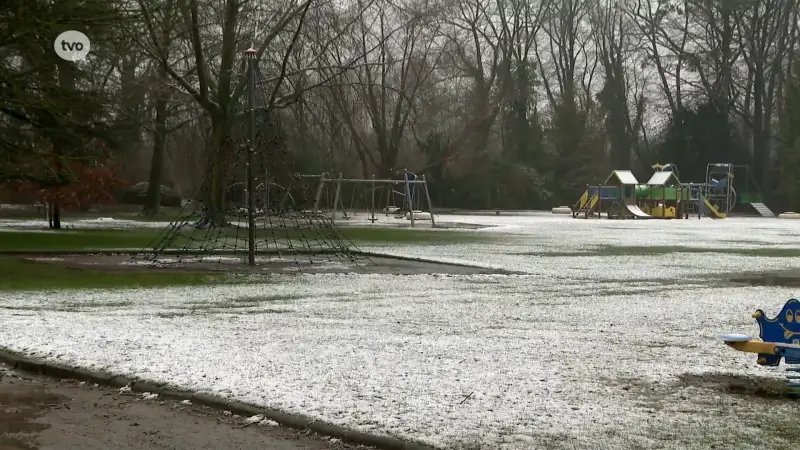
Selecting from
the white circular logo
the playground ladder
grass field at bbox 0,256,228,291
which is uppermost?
the white circular logo

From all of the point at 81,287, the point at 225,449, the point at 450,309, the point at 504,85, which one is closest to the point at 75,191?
the point at 81,287

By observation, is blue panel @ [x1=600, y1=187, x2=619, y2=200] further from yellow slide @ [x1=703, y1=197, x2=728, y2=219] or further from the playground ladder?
the playground ladder

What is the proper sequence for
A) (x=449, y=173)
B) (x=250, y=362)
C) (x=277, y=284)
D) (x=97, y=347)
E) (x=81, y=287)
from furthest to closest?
(x=449, y=173) → (x=277, y=284) → (x=81, y=287) → (x=97, y=347) → (x=250, y=362)

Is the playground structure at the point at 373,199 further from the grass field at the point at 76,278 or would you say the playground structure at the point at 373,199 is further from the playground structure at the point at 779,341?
the playground structure at the point at 779,341

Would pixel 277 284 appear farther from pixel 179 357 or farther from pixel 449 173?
pixel 449 173

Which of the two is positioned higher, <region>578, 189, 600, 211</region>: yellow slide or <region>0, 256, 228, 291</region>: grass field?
<region>578, 189, 600, 211</region>: yellow slide

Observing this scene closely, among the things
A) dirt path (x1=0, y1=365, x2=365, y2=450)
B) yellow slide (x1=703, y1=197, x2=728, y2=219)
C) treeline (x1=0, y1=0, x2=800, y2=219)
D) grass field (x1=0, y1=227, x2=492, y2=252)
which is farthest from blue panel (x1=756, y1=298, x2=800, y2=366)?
yellow slide (x1=703, y1=197, x2=728, y2=219)

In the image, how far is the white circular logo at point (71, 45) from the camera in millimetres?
15854

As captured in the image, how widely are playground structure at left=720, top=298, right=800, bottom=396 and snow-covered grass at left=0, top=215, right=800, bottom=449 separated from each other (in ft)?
0.92

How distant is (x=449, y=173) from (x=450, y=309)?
159 feet

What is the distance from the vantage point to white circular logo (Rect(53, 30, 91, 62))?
15.9 metres

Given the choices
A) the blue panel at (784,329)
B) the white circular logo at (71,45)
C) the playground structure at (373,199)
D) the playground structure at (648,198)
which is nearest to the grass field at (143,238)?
the white circular logo at (71,45)

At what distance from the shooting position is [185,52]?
30.2m

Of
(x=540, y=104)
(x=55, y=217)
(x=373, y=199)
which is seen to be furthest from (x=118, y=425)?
(x=540, y=104)
